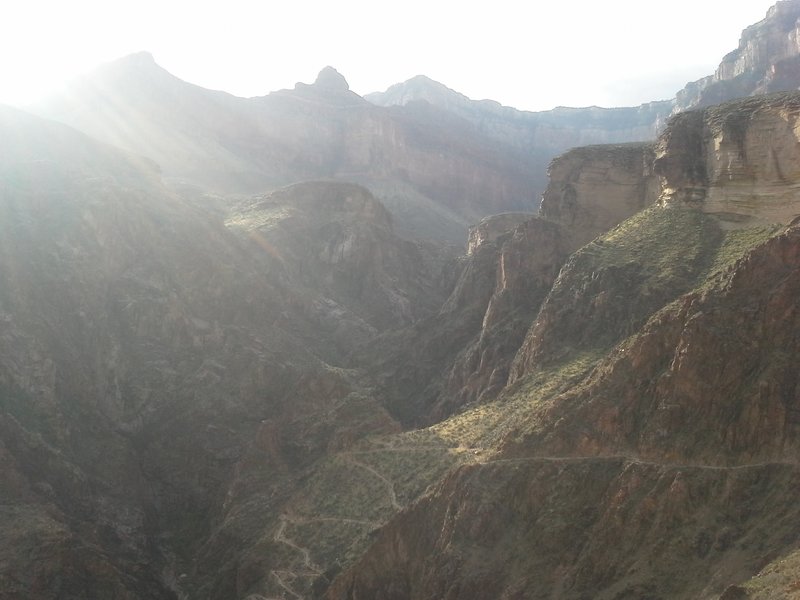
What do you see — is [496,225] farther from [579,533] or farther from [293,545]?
[579,533]

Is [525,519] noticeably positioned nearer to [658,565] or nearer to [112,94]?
[658,565]

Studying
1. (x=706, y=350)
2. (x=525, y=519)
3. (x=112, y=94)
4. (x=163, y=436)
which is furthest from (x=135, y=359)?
(x=112, y=94)

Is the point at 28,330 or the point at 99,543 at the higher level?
the point at 28,330

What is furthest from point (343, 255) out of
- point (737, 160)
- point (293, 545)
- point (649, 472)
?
point (649, 472)

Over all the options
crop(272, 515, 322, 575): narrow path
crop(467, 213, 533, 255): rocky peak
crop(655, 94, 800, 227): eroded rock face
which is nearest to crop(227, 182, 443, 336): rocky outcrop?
crop(467, 213, 533, 255): rocky peak

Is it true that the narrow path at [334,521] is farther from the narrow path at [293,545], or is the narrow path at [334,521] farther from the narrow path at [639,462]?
the narrow path at [639,462]

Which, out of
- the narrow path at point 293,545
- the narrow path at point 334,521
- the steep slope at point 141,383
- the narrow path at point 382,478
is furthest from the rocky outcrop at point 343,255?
the narrow path at point 334,521
